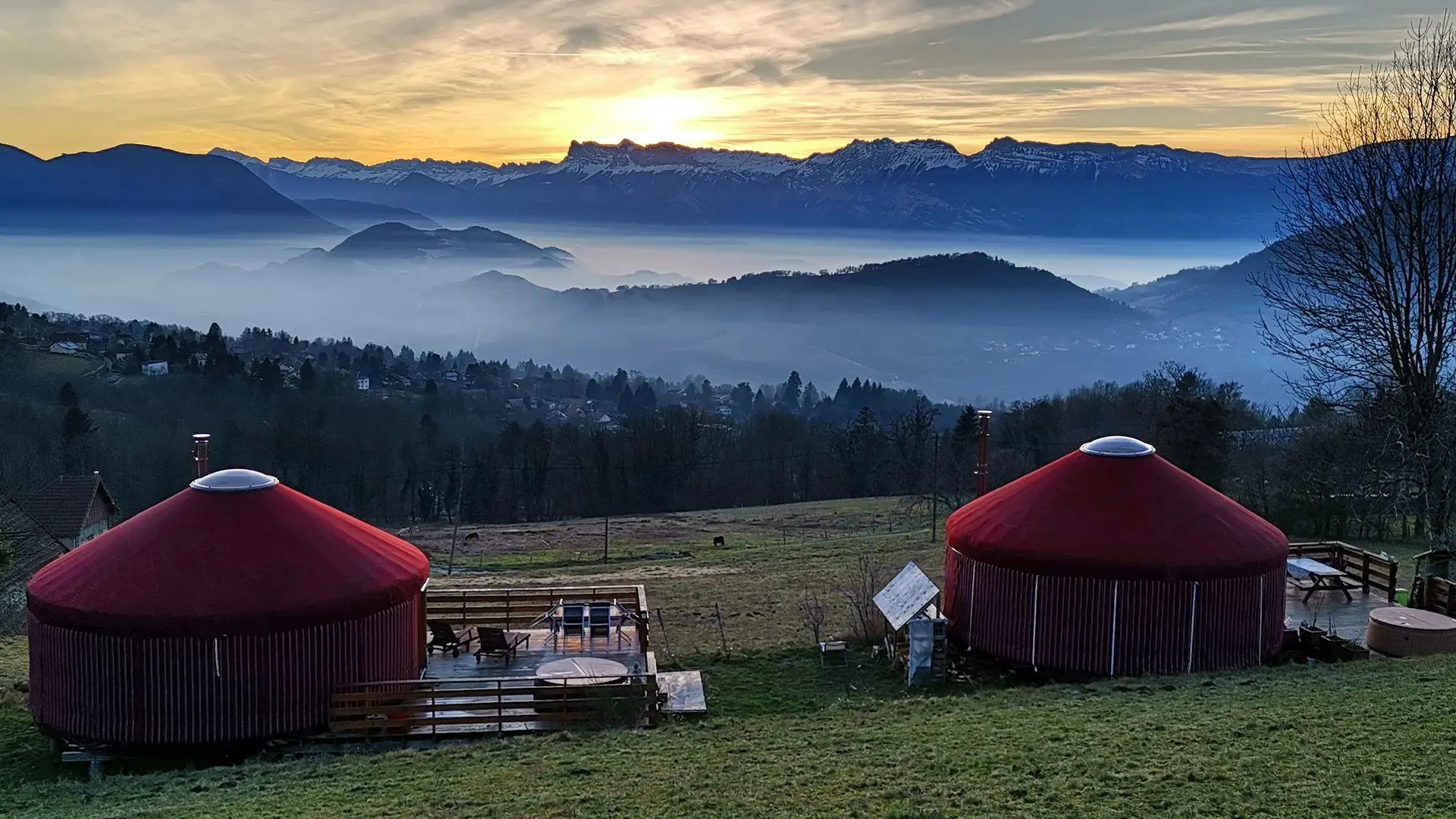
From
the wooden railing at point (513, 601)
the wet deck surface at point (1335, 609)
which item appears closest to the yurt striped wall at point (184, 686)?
the wooden railing at point (513, 601)

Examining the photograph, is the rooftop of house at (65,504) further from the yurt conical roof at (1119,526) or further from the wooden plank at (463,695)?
the yurt conical roof at (1119,526)

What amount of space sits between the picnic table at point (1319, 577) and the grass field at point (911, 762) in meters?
6.07

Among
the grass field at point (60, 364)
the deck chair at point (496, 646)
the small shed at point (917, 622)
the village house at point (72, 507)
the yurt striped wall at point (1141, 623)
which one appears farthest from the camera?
the grass field at point (60, 364)

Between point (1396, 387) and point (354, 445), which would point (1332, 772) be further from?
point (354, 445)

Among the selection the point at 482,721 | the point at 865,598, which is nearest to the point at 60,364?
the point at 865,598

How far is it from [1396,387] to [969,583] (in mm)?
11859

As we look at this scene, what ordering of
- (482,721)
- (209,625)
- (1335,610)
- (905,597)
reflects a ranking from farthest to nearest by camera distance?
(1335,610), (905,597), (482,721), (209,625)

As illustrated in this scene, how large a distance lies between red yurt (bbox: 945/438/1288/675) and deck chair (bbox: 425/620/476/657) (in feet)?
32.0

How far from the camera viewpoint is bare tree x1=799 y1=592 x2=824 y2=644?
70.3 ft

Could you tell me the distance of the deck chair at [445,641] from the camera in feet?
62.1

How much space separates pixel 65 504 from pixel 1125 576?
44052 mm

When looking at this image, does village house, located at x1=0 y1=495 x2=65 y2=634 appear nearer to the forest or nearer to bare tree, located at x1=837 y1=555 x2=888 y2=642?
bare tree, located at x1=837 y1=555 x2=888 y2=642

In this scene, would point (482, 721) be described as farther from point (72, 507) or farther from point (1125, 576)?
point (72, 507)

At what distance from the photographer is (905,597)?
64.5 feet
